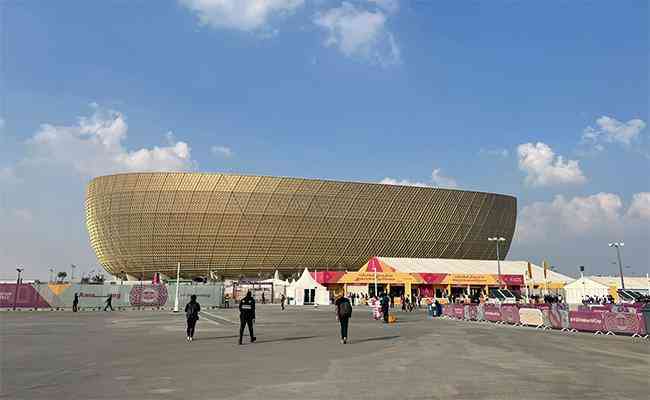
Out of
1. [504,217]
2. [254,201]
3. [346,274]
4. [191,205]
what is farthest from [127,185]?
[504,217]

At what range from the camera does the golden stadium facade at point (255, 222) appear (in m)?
92.4

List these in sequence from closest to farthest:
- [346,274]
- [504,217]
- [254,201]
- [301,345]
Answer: [301,345] → [346,274] → [254,201] → [504,217]

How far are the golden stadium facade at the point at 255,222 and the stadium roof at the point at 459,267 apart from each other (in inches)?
1048

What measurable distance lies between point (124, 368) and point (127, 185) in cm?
9309

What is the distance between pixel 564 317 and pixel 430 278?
4258 cm

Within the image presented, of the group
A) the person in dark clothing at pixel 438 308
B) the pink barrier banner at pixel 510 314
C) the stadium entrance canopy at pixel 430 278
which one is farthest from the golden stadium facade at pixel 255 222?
the pink barrier banner at pixel 510 314

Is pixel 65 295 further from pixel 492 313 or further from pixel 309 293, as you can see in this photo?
pixel 492 313

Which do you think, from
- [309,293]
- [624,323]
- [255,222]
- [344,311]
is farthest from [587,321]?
[255,222]

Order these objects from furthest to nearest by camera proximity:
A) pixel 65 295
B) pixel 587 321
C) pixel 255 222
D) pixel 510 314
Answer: pixel 255 222 → pixel 65 295 → pixel 510 314 → pixel 587 321

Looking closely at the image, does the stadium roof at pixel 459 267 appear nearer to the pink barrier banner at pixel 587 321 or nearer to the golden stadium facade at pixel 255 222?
the golden stadium facade at pixel 255 222

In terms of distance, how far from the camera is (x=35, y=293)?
4125 cm

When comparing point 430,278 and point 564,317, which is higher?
point 430,278

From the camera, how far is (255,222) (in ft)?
304

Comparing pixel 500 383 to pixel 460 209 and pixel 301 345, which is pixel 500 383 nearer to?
pixel 301 345
